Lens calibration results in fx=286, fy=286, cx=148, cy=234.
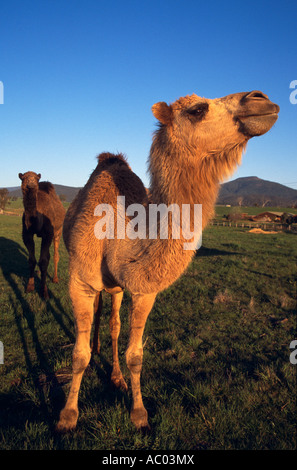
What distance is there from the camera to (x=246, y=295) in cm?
761

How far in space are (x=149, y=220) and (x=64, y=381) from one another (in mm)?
2537

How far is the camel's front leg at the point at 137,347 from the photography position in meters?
2.99

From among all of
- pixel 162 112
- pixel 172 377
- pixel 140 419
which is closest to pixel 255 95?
pixel 162 112

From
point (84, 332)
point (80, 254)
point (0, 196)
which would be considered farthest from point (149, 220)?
point (0, 196)

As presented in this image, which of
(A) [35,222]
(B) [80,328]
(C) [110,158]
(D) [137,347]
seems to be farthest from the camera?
(A) [35,222]

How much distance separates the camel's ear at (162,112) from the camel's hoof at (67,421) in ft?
10.2

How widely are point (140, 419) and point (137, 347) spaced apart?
700 millimetres

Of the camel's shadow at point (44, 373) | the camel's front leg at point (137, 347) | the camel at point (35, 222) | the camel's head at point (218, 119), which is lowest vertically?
the camel's shadow at point (44, 373)

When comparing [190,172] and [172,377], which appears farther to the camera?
[172,377]

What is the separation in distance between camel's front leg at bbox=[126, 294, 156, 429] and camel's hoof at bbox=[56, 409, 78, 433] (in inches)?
23.5

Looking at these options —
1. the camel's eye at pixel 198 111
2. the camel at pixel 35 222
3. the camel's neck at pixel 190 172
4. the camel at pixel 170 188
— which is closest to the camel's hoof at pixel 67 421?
the camel at pixel 170 188

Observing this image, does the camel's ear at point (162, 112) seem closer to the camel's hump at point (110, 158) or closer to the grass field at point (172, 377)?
the camel's hump at point (110, 158)

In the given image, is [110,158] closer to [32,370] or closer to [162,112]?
[162,112]

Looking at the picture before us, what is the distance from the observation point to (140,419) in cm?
297
